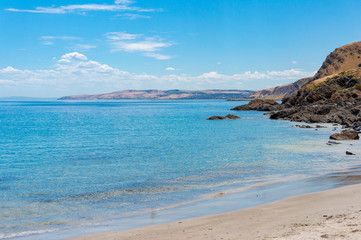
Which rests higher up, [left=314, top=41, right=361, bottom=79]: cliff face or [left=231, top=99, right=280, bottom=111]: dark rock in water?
[left=314, top=41, right=361, bottom=79]: cliff face

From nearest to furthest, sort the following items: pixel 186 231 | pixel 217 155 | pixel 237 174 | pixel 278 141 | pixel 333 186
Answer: pixel 186 231
pixel 333 186
pixel 237 174
pixel 217 155
pixel 278 141

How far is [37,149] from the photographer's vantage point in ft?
121

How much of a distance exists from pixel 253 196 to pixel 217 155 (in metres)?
14.5

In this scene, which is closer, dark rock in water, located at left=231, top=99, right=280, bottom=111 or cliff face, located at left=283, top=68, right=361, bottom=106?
cliff face, located at left=283, top=68, right=361, bottom=106

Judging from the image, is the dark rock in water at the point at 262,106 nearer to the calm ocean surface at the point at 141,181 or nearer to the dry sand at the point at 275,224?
the calm ocean surface at the point at 141,181

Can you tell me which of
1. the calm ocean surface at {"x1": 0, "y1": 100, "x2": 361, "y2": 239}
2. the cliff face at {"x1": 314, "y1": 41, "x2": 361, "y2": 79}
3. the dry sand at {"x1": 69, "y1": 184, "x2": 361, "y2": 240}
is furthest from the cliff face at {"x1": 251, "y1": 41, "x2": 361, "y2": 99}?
the dry sand at {"x1": 69, "y1": 184, "x2": 361, "y2": 240}

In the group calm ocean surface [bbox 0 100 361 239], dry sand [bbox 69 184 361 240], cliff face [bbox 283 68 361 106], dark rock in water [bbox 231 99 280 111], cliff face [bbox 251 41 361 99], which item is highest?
cliff face [bbox 251 41 361 99]

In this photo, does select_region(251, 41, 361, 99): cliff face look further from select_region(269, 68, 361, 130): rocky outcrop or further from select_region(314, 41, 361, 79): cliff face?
select_region(269, 68, 361, 130): rocky outcrop

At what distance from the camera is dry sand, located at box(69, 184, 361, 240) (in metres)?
9.79

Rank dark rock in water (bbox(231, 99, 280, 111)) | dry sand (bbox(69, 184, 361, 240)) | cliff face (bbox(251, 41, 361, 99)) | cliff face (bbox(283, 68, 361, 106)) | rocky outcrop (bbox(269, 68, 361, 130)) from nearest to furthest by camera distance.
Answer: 1. dry sand (bbox(69, 184, 361, 240))
2. rocky outcrop (bbox(269, 68, 361, 130))
3. cliff face (bbox(283, 68, 361, 106))
4. dark rock in water (bbox(231, 99, 280, 111))
5. cliff face (bbox(251, 41, 361, 99))

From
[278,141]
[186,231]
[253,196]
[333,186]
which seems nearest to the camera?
[186,231]

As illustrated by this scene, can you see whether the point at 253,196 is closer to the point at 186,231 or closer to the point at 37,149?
the point at 186,231

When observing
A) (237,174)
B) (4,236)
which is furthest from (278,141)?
(4,236)

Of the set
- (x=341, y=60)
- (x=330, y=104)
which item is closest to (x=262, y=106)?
(x=330, y=104)
